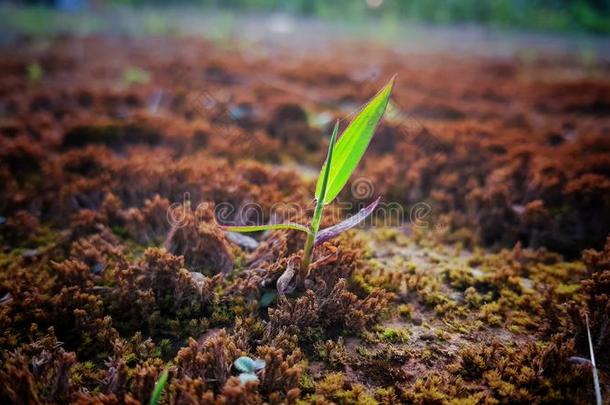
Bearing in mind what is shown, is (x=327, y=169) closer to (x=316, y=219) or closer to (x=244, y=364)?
(x=316, y=219)

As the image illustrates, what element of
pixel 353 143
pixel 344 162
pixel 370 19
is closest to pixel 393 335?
pixel 344 162

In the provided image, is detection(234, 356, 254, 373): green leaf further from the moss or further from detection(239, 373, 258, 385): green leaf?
the moss

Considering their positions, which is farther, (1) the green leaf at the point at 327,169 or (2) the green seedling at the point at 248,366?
(1) the green leaf at the point at 327,169

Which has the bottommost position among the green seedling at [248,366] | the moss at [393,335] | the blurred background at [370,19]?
the moss at [393,335]

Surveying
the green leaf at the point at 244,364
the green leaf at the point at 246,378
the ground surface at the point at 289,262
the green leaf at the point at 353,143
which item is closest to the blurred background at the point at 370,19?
the ground surface at the point at 289,262

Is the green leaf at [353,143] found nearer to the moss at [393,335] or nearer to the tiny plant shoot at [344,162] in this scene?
the tiny plant shoot at [344,162]

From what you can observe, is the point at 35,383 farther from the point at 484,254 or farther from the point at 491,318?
the point at 484,254

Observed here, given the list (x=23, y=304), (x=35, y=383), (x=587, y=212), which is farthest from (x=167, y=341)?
(x=587, y=212)
